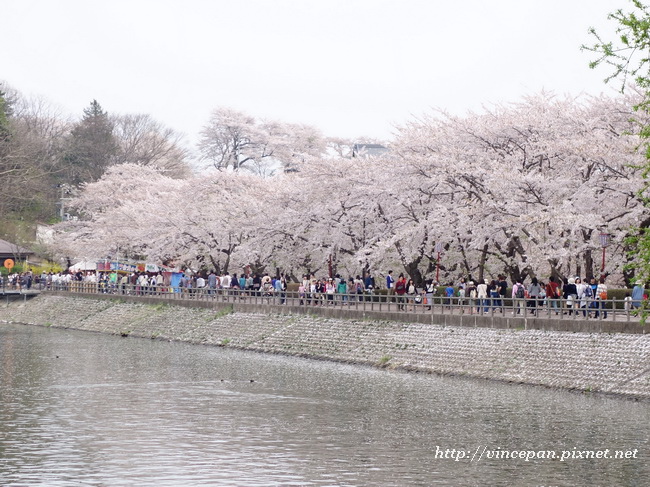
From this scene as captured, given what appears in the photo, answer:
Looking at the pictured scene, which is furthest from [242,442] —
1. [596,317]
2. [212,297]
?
[212,297]

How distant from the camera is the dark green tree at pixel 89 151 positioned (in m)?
99.4

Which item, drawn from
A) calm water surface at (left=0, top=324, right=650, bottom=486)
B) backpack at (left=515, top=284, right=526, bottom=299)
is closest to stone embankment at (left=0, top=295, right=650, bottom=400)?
calm water surface at (left=0, top=324, right=650, bottom=486)

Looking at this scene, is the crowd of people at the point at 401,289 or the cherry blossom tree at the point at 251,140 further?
the cherry blossom tree at the point at 251,140

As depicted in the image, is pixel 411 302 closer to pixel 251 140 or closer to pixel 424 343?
pixel 424 343

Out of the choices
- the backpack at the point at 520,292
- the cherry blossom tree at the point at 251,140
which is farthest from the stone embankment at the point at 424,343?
the cherry blossom tree at the point at 251,140

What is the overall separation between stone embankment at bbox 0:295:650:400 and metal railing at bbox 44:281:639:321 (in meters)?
0.91

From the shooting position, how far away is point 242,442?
21.4 metres

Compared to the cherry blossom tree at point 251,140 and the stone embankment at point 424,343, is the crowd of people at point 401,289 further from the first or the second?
the cherry blossom tree at point 251,140

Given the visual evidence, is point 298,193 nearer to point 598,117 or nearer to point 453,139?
point 453,139

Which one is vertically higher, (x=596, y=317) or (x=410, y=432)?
(x=596, y=317)

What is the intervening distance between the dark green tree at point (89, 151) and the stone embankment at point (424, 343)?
43.4m

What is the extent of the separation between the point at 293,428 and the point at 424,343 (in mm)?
14246

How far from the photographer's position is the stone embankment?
96.2 feet

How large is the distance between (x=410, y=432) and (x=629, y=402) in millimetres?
7396
